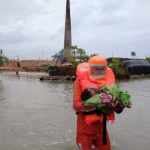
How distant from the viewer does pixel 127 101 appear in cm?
320

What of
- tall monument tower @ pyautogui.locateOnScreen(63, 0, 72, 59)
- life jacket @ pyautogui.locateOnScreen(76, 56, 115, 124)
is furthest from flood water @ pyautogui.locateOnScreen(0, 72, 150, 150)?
tall monument tower @ pyautogui.locateOnScreen(63, 0, 72, 59)

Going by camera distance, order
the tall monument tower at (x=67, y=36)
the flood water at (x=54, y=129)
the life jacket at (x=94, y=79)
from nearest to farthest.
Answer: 1. the life jacket at (x=94, y=79)
2. the flood water at (x=54, y=129)
3. the tall monument tower at (x=67, y=36)

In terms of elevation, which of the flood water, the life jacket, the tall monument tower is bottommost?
the flood water

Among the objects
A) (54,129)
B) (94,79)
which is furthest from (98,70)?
(54,129)

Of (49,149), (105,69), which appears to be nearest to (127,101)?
(105,69)

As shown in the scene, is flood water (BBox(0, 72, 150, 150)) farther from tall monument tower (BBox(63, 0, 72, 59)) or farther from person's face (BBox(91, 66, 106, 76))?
tall monument tower (BBox(63, 0, 72, 59))

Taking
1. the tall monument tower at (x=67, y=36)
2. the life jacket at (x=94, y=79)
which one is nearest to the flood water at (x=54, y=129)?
the life jacket at (x=94, y=79)

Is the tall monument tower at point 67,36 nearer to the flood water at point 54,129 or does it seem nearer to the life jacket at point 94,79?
the flood water at point 54,129

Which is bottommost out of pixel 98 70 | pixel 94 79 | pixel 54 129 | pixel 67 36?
pixel 54 129

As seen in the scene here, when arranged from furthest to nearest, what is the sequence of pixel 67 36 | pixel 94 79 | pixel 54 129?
pixel 67 36 → pixel 54 129 → pixel 94 79

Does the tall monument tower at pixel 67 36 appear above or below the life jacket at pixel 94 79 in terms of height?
above

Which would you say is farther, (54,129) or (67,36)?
(67,36)

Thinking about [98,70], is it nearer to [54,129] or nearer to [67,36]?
[54,129]

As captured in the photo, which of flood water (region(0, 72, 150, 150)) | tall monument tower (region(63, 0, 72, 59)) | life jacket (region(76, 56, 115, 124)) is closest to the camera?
life jacket (region(76, 56, 115, 124))
